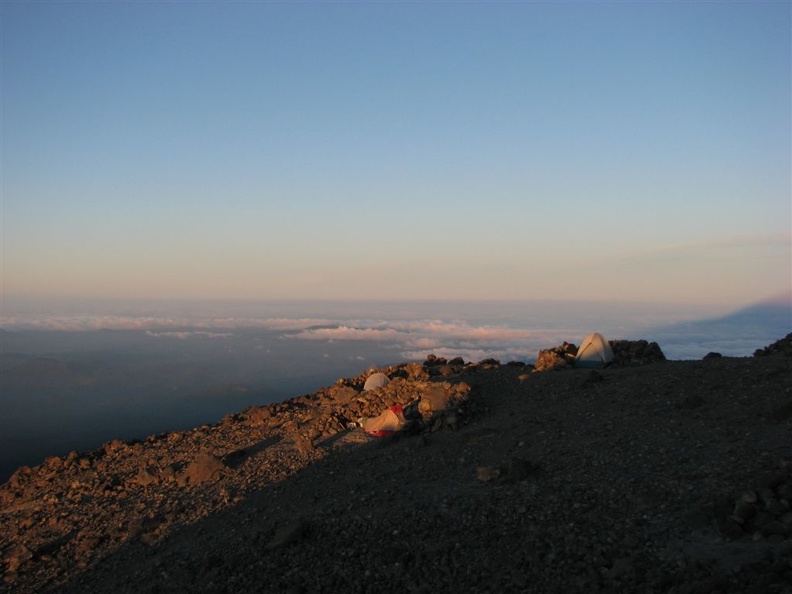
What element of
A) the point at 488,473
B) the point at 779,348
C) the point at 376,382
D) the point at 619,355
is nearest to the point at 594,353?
the point at 619,355

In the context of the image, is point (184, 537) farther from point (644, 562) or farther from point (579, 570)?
point (644, 562)

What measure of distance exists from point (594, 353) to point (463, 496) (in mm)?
9563

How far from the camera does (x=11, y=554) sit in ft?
40.5

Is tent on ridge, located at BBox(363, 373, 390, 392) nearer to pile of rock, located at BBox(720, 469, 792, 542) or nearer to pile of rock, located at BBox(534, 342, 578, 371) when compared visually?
pile of rock, located at BBox(534, 342, 578, 371)

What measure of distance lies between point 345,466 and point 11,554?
6.61 metres

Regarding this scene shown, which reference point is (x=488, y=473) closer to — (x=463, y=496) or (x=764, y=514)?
(x=463, y=496)

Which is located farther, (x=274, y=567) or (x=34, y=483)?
(x=34, y=483)

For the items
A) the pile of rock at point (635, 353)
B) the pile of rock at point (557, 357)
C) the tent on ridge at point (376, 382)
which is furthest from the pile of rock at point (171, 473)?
the pile of rock at point (635, 353)

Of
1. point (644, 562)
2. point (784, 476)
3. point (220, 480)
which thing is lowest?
point (220, 480)

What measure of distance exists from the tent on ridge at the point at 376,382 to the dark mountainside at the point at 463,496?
157 centimetres

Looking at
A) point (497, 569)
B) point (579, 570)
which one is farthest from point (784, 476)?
point (497, 569)

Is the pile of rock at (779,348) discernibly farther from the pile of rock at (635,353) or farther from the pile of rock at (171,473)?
the pile of rock at (171,473)

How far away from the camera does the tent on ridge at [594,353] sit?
18453 millimetres

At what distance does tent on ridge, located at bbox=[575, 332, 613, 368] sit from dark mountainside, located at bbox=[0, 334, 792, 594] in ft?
1.64
